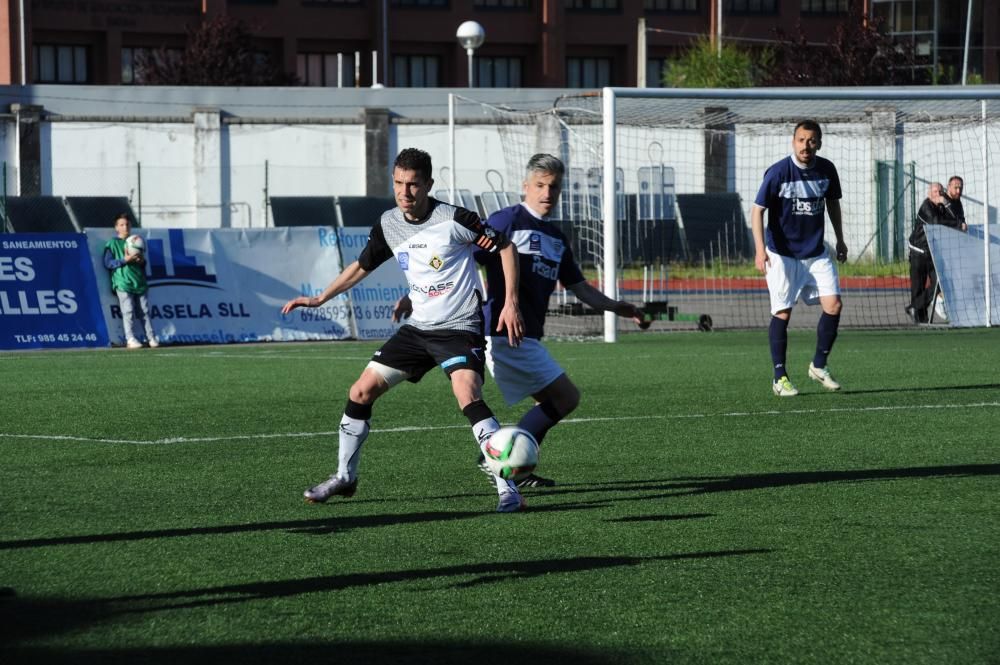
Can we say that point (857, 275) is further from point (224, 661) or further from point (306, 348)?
point (224, 661)

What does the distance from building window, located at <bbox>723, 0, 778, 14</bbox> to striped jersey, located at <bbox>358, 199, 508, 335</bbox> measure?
55.6 meters

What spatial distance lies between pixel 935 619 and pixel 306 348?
45.0 feet

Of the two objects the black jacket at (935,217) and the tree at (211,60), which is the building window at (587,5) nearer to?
the tree at (211,60)

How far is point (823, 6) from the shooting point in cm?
6162

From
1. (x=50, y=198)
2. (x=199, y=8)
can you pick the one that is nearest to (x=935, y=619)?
(x=50, y=198)

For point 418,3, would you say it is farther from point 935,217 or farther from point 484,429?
point 484,429

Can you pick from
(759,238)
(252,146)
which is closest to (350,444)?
(759,238)

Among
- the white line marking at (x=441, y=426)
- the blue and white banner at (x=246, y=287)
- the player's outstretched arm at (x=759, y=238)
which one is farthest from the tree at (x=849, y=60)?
the white line marking at (x=441, y=426)

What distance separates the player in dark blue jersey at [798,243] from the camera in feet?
38.2

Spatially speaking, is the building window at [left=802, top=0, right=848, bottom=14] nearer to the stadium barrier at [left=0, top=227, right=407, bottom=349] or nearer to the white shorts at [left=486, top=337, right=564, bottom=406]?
the stadium barrier at [left=0, top=227, right=407, bottom=349]

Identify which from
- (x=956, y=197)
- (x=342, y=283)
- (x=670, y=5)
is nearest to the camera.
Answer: (x=342, y=283)

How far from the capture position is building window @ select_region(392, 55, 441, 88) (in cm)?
5803

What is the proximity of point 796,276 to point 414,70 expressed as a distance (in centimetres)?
4776

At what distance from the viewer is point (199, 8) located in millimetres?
54688
